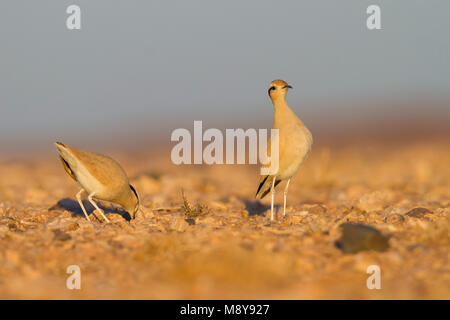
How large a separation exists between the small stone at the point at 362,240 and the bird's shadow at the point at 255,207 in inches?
130

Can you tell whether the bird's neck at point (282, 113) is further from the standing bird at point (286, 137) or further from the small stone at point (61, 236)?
the small stone at point (61, 236)

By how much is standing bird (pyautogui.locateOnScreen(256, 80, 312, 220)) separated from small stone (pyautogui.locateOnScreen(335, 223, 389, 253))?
1977mm

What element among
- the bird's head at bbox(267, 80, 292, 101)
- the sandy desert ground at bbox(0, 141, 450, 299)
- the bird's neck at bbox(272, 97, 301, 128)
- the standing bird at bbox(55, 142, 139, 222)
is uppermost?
the bird's head at bbox(267, 80, 292, 101)

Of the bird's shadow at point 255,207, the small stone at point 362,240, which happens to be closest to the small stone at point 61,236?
the small stone at point 362,240

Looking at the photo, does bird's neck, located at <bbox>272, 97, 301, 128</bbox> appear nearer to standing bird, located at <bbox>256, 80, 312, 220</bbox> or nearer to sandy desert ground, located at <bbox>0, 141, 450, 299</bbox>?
standing bird, located at <bbox>256, 80, 312, 220</bbox>

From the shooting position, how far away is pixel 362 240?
533 cm

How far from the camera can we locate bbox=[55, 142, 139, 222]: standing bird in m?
6.82

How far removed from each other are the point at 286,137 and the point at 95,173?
2481mm

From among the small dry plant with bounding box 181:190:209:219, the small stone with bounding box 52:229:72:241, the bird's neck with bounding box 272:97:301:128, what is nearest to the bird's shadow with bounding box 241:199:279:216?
the small dry plant with bounding box 181:190:209:219

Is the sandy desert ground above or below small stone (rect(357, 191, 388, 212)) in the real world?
below
